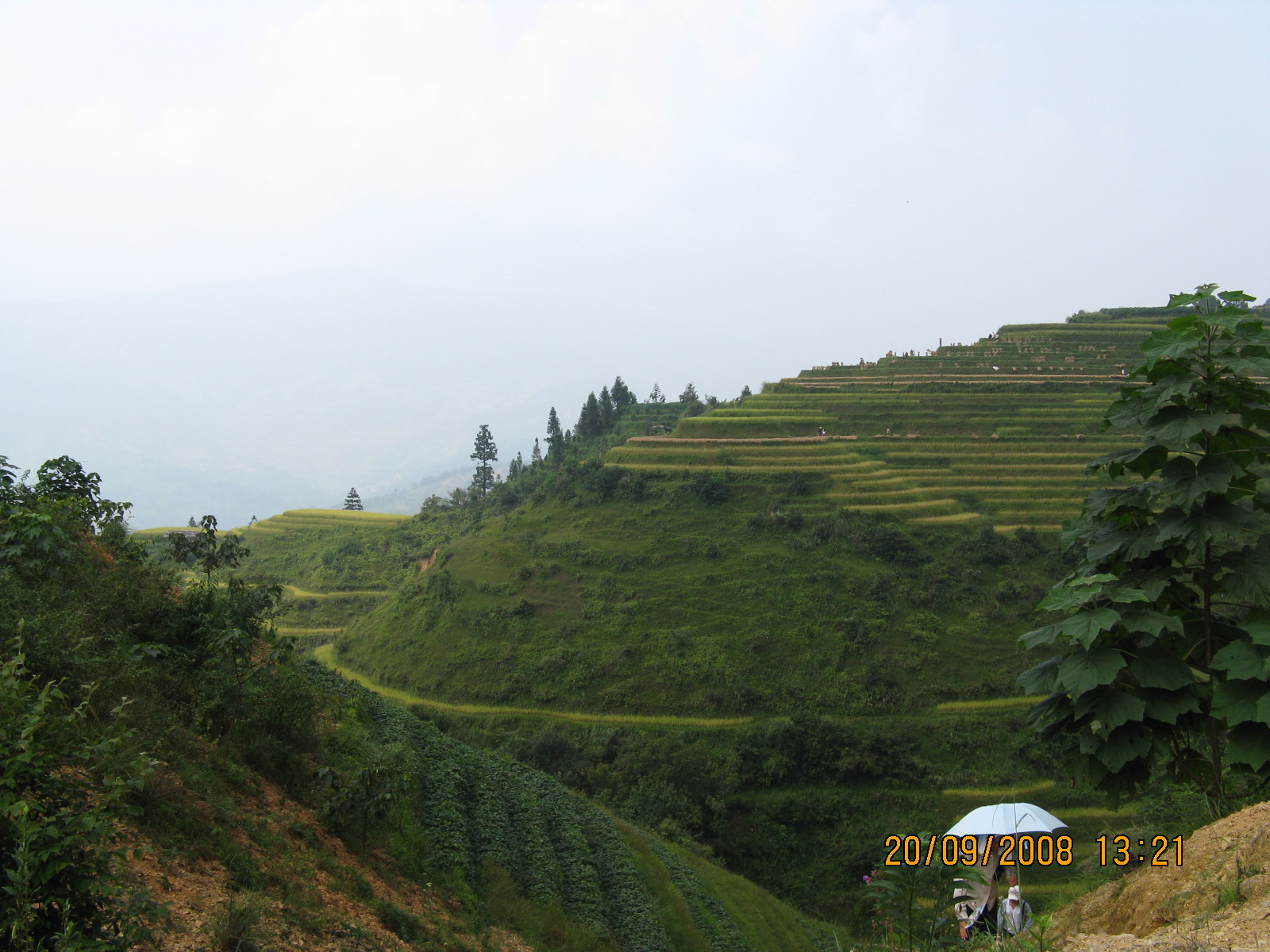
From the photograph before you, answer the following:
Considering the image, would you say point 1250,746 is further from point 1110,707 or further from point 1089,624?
point 1089,624

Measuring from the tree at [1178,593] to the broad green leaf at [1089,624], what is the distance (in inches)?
0.4

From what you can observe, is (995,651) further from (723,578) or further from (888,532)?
(723,578)

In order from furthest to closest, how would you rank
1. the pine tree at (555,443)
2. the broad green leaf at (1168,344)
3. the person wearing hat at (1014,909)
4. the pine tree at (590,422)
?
the pine tree at (590,422) → the pine tree at (555,443) → the person wearing hat at (1014,909) → the broad green leaf at (1168,344)

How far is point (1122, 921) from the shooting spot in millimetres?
5055

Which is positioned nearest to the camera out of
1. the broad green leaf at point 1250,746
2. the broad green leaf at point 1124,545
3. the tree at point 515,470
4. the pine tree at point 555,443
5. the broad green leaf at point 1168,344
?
the broad green leaf at point 1250,746

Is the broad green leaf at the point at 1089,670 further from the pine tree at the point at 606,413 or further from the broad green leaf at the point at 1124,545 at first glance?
the pine tree at the point at 606,413

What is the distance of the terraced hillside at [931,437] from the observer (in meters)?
43.3

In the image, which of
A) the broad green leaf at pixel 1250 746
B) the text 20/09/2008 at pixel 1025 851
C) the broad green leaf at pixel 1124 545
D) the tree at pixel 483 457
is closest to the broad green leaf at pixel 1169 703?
the broad green leaf at pixel 1250 746

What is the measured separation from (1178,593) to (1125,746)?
129cm

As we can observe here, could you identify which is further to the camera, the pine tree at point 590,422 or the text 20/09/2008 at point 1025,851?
the pine tree at point 590,422

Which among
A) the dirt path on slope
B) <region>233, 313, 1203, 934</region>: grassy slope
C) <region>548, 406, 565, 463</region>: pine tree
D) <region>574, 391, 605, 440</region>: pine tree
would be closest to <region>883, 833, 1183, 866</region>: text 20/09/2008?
<region>233, 313, 1203, 934</region>: grassy slope

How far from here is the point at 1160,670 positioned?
4.79 meters

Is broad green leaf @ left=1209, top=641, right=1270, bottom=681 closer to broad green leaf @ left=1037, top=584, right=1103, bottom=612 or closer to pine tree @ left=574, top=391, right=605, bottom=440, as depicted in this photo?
broad green leaf @ left=1037, top=584, right=1103, bottom=612

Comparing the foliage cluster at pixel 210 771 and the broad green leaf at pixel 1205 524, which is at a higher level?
the broad green leaf at pixel 1205 524
